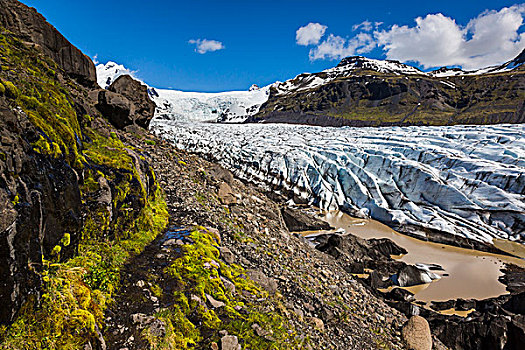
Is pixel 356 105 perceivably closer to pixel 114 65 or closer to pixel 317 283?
pixel 317 283

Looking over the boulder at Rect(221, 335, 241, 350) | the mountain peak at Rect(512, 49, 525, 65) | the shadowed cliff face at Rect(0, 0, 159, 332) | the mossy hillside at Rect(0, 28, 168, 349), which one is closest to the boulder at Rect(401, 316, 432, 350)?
the boulder at Rect(221, 335, 241, 350)

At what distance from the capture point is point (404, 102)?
10688 cm

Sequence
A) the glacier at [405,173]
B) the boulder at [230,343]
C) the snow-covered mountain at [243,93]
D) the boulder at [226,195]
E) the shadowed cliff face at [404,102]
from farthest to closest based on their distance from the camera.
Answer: the shadowed cliff face at [404,102]
the snow-covered mountain at [243,93]
the glacier at [405,173]
the boulder at [226,195]
the boulder at [230,343]

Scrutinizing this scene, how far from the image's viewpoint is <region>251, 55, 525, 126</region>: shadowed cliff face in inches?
3438

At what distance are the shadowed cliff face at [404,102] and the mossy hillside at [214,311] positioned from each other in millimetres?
91412

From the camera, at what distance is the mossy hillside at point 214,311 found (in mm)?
3870

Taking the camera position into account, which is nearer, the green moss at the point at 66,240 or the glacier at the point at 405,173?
the green moss at the point at 66,240

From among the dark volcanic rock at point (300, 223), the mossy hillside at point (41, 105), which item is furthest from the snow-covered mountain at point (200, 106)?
the mossy hillside at point (41, 105)

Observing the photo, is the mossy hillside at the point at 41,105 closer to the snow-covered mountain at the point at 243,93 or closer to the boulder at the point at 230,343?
the boulder at the point at 230,343

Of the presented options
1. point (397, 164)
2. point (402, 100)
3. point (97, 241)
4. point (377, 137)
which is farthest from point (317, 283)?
point (402, 100)

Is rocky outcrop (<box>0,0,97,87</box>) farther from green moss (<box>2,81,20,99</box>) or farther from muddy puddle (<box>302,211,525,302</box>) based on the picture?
muddy puddle (<box>302,211,525,302</box>)

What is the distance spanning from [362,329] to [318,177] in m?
18.7

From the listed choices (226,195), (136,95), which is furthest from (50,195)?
(136,95)

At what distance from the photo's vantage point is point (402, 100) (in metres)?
108
